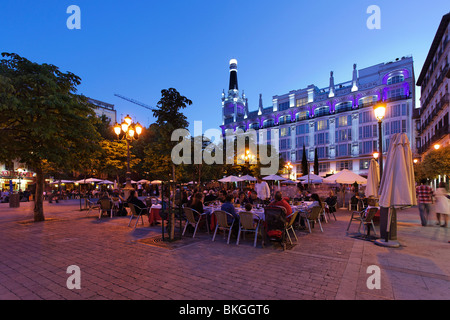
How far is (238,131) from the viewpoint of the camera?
221 ft

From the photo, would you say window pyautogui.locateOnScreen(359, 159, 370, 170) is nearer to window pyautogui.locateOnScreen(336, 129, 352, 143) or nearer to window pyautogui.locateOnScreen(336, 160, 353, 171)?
window pyautogui.locateOnScreen(336, 160, 353, 171)

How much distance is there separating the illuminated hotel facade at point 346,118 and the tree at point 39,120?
37325 millimetres

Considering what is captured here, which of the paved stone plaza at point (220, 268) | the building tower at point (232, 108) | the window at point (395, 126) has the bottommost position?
the paved stone plaza at point (220, 268)

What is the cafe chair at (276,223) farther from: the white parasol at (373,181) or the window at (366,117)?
the window at (366,117)

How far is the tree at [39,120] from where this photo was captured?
8.35m

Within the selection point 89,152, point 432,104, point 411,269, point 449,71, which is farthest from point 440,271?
point 432,104

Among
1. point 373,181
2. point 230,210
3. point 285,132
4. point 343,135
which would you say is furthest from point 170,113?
point 285,132

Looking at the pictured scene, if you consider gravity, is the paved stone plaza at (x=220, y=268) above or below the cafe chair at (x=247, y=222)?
below

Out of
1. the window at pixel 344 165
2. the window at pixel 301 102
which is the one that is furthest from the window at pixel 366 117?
the window at pixel 301 102

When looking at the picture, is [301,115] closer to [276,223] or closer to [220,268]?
[276,223]

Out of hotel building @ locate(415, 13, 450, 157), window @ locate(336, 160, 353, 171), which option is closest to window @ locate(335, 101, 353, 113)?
window @ locate(336, 160, 353, 171)

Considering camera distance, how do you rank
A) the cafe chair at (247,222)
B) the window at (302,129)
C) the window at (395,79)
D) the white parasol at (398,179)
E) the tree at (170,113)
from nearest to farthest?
the white parasol at (398,179) → the cafe chair at (247,222) → the tree at (170,113) → the window at (395,79) → the window at (302,129)
